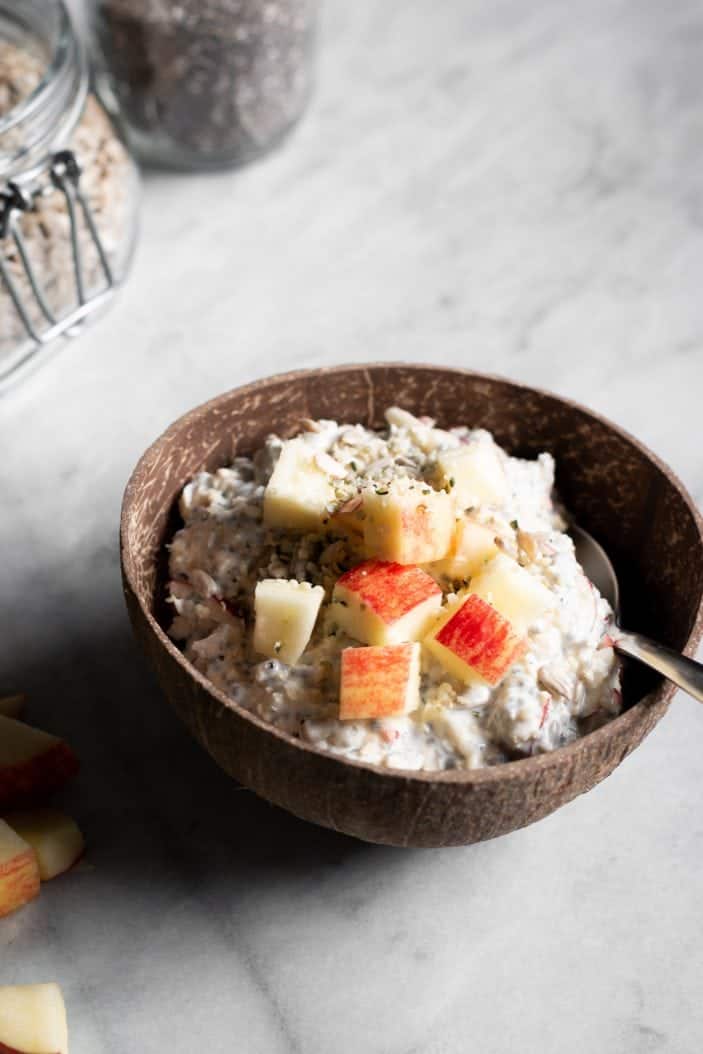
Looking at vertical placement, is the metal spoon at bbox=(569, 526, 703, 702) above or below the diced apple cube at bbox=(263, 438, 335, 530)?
below

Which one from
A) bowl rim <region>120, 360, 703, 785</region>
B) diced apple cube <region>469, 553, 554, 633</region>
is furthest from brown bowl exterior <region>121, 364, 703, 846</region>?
diced apple cube <region>469, 553, 554, 633</region>

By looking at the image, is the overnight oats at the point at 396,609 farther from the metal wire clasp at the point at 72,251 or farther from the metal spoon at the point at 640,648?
the metal wire clasp at the point at 72,251

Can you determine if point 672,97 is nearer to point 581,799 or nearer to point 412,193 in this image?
point 412,193

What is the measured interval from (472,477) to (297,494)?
0.55 feet

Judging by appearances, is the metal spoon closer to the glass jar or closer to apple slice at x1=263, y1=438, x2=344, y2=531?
apple slice at x1=263, y1=438, x2=344, y2=531

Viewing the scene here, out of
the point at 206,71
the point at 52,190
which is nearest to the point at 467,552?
the point at 52,190

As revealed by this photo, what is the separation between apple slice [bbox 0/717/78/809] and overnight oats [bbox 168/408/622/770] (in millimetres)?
175

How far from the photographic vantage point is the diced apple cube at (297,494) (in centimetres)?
122

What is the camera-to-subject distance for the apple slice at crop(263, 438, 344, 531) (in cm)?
122

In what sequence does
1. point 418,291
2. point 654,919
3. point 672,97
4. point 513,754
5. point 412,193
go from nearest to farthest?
point 513,754 < point 654,919 < point 418,291 < point 412,193 < point 672,97

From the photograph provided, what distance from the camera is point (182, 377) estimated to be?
70.7 inches

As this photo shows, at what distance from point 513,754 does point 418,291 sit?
965mm

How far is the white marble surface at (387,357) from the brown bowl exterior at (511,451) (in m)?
0.16

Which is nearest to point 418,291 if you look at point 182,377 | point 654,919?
point 182,377
